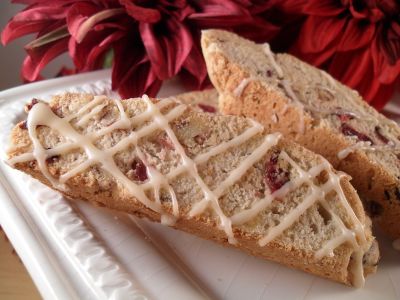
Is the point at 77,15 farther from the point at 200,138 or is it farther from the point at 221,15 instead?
the point at 200,138

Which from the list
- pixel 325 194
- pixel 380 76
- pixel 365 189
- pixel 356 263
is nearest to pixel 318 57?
pixel 380 76

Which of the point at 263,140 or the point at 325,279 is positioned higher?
the point at 263,140

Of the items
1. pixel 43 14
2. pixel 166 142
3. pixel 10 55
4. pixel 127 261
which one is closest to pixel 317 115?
pixel 166 142

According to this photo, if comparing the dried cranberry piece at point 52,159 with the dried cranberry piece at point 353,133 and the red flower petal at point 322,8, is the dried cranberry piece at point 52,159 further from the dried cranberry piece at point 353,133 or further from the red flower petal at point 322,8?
the red flower petal at point 322,8

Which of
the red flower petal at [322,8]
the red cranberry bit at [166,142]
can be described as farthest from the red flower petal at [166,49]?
the red cranberry bit at [166,142]

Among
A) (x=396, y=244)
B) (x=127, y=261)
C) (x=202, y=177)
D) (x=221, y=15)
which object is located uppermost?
(x=221, y=15)

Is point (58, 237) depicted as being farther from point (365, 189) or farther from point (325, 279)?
point (365, 189)
